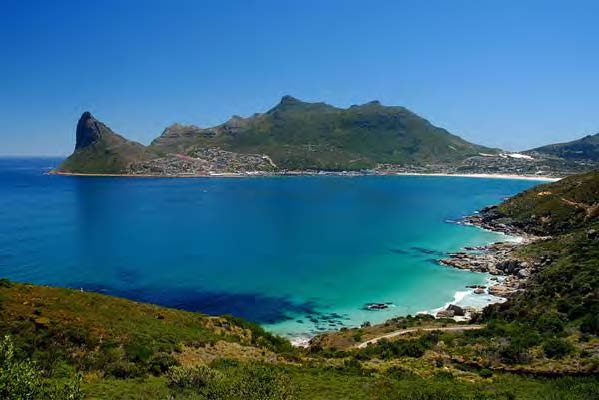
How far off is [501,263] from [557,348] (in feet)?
196

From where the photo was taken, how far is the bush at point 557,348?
36344 millimetres

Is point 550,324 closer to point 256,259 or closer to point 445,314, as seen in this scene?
point 445,314

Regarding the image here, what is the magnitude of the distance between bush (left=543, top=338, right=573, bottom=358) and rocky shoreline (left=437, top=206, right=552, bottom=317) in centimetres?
2723

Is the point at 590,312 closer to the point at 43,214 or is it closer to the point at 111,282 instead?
the point at 111,282

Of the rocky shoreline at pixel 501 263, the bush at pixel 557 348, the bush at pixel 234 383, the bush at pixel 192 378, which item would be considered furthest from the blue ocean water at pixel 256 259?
the bush at pixel 192 378

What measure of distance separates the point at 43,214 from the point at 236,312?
137 meters

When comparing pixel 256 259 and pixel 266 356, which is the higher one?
pixel 266 356

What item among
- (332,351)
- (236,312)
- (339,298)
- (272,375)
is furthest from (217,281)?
(272,375)

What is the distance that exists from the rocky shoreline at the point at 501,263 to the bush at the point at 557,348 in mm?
27231

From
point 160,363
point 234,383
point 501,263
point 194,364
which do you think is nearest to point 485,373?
point 234,383

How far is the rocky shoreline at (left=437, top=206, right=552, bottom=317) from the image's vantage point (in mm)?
78188

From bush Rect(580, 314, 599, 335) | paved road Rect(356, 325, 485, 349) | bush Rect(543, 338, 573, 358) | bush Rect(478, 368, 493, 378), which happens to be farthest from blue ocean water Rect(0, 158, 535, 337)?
bush Rect(543, 338, 573, 358)

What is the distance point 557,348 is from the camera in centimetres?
3681

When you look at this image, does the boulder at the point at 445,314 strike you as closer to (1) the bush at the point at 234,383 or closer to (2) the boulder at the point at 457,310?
(2) the boulder at the point at 457,310
